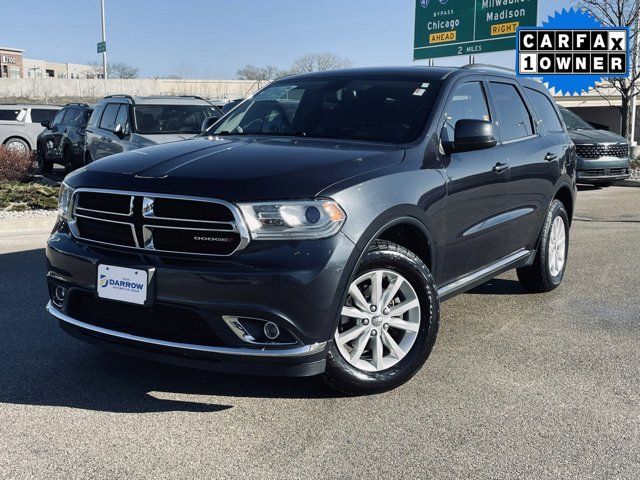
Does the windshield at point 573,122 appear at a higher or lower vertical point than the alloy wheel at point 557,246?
higher

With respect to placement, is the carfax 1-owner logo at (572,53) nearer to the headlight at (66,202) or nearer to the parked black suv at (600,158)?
the parked black suv at (600,158)

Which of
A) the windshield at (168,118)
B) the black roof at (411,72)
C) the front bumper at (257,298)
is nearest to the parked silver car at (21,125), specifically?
the windshield at (168,118)

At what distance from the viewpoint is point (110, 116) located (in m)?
12.7

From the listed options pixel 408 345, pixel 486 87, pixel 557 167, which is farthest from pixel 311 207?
pixel 557 167

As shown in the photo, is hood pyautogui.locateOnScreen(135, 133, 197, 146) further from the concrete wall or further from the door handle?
the concrete wall

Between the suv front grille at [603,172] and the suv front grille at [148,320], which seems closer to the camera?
the suv front grille at [148,320]

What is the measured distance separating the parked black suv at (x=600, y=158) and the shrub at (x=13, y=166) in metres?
11.0

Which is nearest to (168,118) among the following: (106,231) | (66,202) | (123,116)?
(123,116)

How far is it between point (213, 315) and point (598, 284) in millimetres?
4536

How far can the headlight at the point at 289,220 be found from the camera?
11.3 ft

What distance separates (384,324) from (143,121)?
8989 mm

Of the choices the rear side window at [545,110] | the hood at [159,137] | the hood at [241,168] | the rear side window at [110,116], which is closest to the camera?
the hood at [241,168]

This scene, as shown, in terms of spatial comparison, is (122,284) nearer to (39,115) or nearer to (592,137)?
(592,137)

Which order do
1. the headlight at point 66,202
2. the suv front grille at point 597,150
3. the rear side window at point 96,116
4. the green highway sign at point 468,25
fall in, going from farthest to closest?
1. the green highway sign at point 468,25
2. the suv front grille at point 597,150
3. the rear side window at point 96,116
4. the headlight at point 66,202
